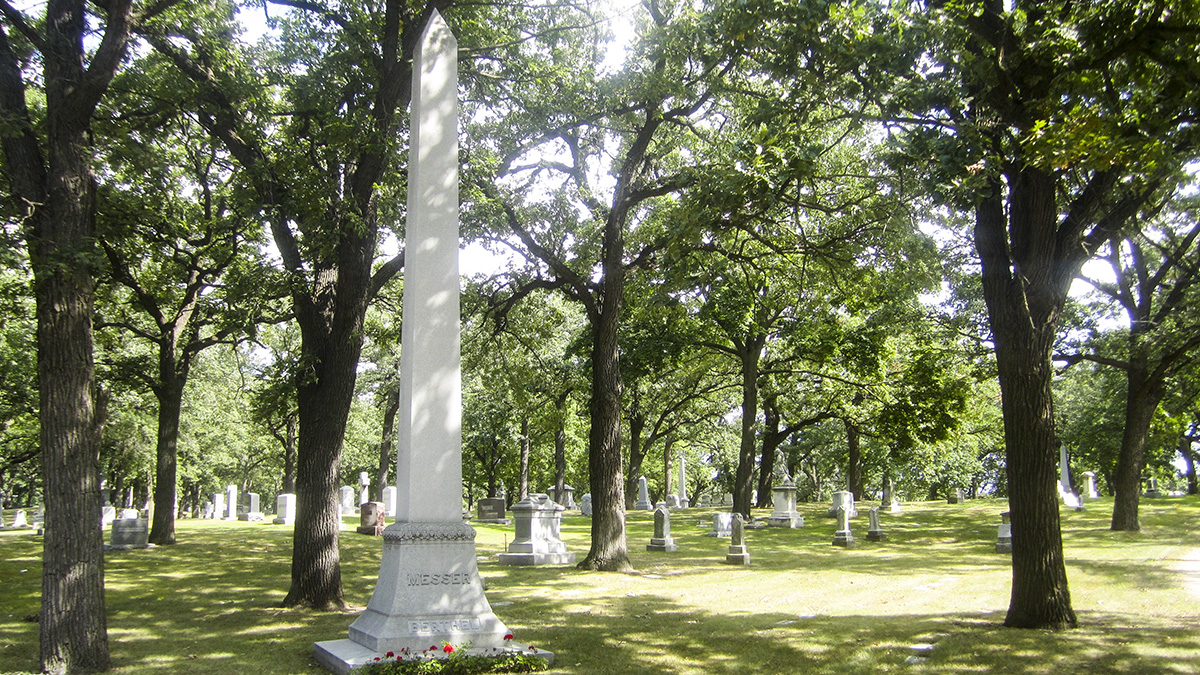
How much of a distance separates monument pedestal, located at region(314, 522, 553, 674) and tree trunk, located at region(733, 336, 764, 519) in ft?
56.8

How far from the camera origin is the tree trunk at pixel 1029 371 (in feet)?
26.3

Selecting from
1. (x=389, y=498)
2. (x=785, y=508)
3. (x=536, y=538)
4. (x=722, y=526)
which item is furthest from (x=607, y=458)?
(x=389, y=498)

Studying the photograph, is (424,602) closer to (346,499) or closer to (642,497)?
(346,499)

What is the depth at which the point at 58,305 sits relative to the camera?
7398 millimetres

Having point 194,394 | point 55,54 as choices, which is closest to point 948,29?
point 55,54

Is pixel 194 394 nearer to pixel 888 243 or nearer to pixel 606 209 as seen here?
pixel 606 209

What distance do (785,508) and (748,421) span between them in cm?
455

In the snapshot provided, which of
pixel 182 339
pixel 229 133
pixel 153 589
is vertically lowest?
pixel 153 589

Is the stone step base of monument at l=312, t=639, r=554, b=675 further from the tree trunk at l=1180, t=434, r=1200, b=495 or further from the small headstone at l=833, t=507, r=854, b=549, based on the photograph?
the tree trunk at l=1180, t=434, r=1200, b=495

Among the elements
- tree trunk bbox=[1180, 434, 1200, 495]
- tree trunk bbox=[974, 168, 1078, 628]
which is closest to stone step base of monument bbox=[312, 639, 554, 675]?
tree trunk bbox=[974, 168, 1078, 628]

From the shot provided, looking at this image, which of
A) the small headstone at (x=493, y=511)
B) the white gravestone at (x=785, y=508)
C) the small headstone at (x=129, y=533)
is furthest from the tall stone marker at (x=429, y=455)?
the small headstone at (x=493, y=511)

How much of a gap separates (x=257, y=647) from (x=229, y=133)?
6591mm

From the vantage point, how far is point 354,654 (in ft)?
22.3

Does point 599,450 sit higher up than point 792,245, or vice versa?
point 792,245
